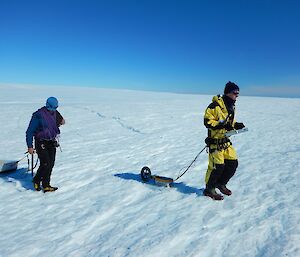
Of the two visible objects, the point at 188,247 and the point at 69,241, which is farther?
the point at 69,241

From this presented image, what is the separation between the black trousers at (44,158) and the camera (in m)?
6.48

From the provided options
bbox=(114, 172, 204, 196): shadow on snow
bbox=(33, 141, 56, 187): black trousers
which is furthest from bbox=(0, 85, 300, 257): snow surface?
bbox=(33, 141, 56, 187): black trousers

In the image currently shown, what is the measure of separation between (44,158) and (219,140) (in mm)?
3570

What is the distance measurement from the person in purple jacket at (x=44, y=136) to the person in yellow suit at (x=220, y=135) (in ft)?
10.4

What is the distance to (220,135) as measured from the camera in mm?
5652

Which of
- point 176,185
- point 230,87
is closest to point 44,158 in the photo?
point 176,185

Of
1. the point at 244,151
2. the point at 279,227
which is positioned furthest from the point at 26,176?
the point at 244,151

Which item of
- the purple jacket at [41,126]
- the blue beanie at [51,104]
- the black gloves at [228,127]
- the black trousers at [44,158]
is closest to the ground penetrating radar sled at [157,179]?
the black gloves at [228,127]

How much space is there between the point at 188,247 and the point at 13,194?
421cm

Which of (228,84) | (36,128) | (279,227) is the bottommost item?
(279,227)

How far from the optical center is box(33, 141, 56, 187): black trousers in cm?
648

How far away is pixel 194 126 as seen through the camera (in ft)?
55.8

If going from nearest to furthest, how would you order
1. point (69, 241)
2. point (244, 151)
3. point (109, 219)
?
point (69, 241) < point (109, 219) < point (244, 151)

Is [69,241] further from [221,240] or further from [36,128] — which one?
[36,128]
